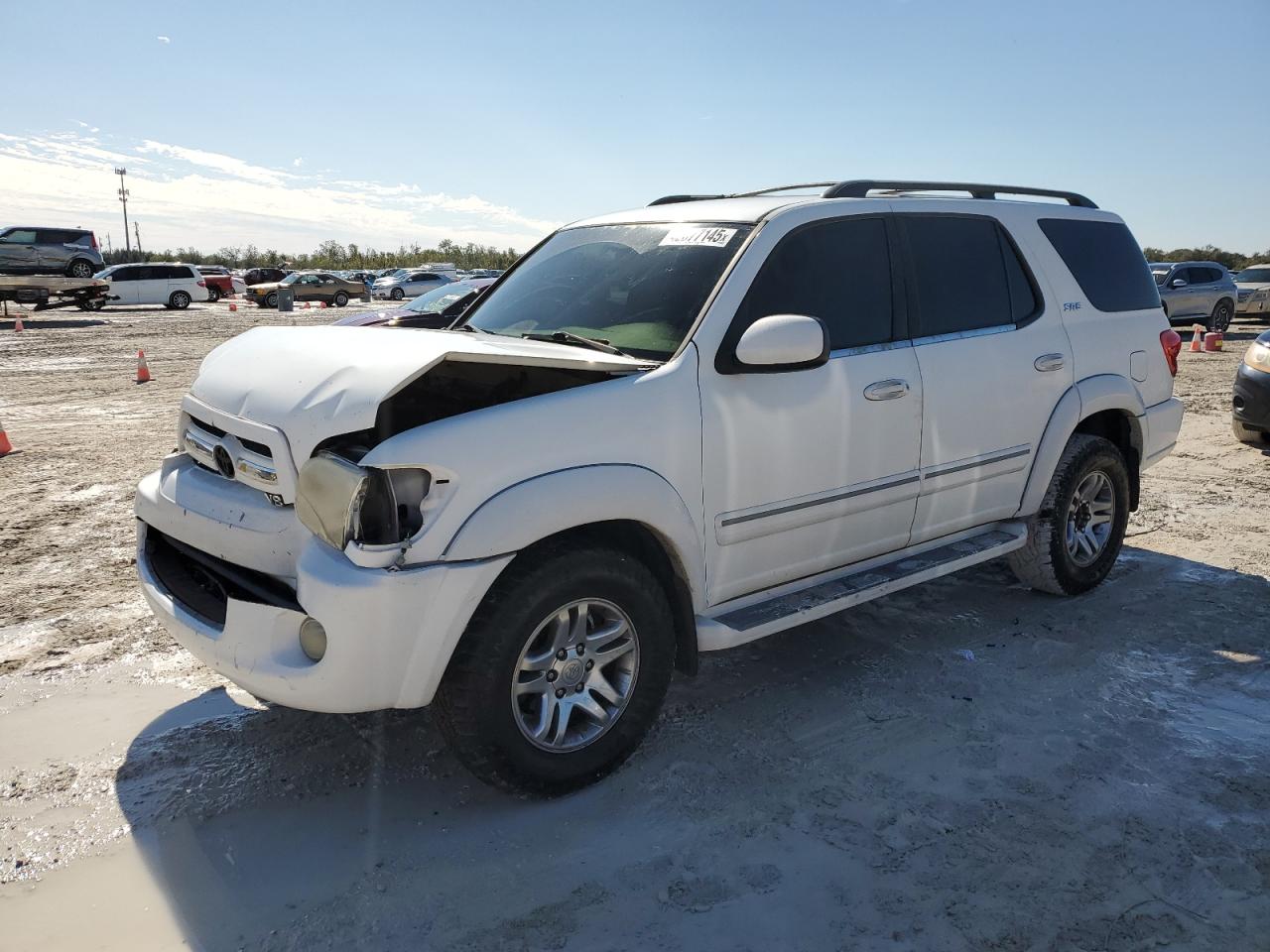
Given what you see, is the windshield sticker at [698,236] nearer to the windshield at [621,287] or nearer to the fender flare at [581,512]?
the windshield at [621,287]

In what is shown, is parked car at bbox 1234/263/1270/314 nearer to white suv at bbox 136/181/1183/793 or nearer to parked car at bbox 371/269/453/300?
white suv at bbox 136/181/1183/793

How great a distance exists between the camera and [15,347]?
18.0 meters

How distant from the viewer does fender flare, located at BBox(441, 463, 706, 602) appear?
2725 mm

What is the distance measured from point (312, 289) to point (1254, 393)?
35.0m

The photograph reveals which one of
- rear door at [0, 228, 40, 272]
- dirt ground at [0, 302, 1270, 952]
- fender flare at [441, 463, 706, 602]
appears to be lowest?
dirt ground at [0, 302, 1270, 952]

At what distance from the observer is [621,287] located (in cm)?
373

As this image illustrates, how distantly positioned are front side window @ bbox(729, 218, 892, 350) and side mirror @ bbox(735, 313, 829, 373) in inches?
7.5

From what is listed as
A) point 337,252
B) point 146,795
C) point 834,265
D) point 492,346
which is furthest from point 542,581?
point 337,252

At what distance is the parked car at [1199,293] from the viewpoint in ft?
65.3

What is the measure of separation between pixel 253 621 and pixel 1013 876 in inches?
92.4

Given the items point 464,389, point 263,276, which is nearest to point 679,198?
point 464,389

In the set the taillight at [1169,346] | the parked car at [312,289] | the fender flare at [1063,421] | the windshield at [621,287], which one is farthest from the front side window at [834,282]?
the parked car at [312,289]

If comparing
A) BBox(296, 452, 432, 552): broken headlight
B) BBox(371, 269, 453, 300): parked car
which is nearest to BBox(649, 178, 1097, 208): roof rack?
BBox(296, 452, 432, 552): broken headlight

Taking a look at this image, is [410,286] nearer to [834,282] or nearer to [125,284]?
[125,284]
